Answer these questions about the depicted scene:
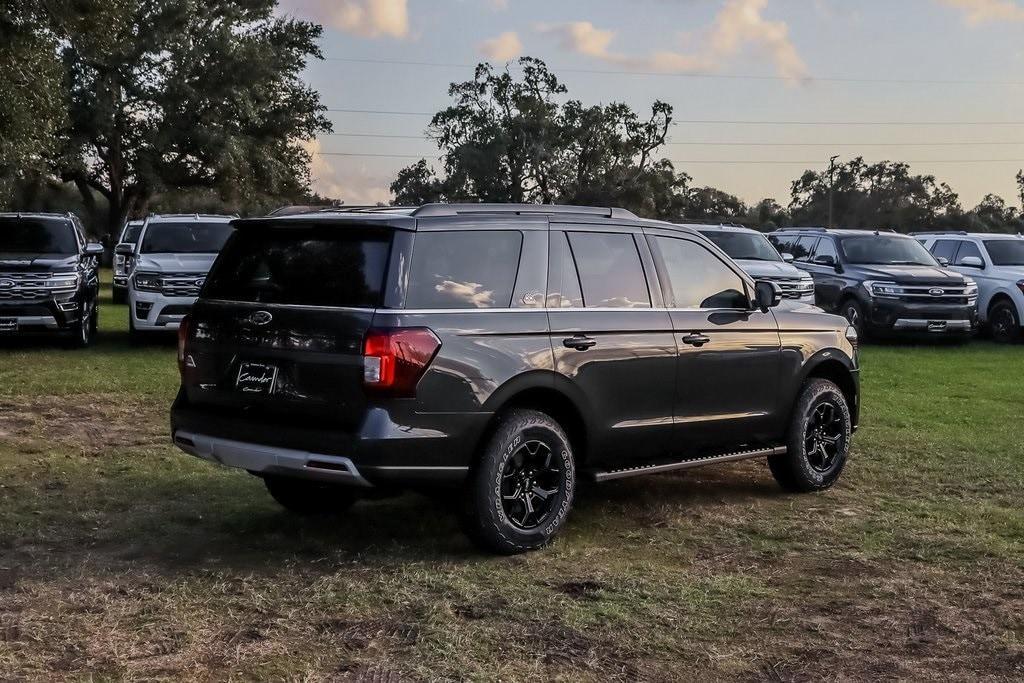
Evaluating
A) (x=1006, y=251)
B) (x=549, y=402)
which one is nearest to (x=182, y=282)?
(x=549, y=402)

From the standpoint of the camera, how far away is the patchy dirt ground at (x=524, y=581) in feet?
15.9

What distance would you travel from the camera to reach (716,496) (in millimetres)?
8094

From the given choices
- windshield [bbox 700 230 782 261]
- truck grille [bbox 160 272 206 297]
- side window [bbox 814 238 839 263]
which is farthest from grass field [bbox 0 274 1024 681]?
side window [bbox 814 238 839 263]

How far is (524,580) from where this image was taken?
5953mm

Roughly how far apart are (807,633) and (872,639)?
10.5 inches

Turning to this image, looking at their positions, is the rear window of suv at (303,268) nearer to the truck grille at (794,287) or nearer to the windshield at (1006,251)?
the truck grille at (794,287)

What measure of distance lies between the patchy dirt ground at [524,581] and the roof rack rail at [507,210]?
1.79m

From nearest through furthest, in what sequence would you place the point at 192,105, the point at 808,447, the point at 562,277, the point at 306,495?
the point at 562,277
the point at 306,495
the point at 808,447
the point at 192,105

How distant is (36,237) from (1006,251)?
15801mm

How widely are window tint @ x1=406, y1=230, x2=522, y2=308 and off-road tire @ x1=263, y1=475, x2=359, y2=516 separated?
1744 millimetres

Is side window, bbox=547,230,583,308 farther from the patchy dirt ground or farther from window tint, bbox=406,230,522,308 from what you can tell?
the patchy dirt ground

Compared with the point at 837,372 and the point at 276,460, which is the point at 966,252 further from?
the point at 276,460

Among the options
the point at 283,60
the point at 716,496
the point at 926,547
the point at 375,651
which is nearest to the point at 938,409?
the point at 716,496

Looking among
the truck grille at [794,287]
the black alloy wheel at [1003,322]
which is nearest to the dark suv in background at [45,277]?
the truck grille at [794,287]
